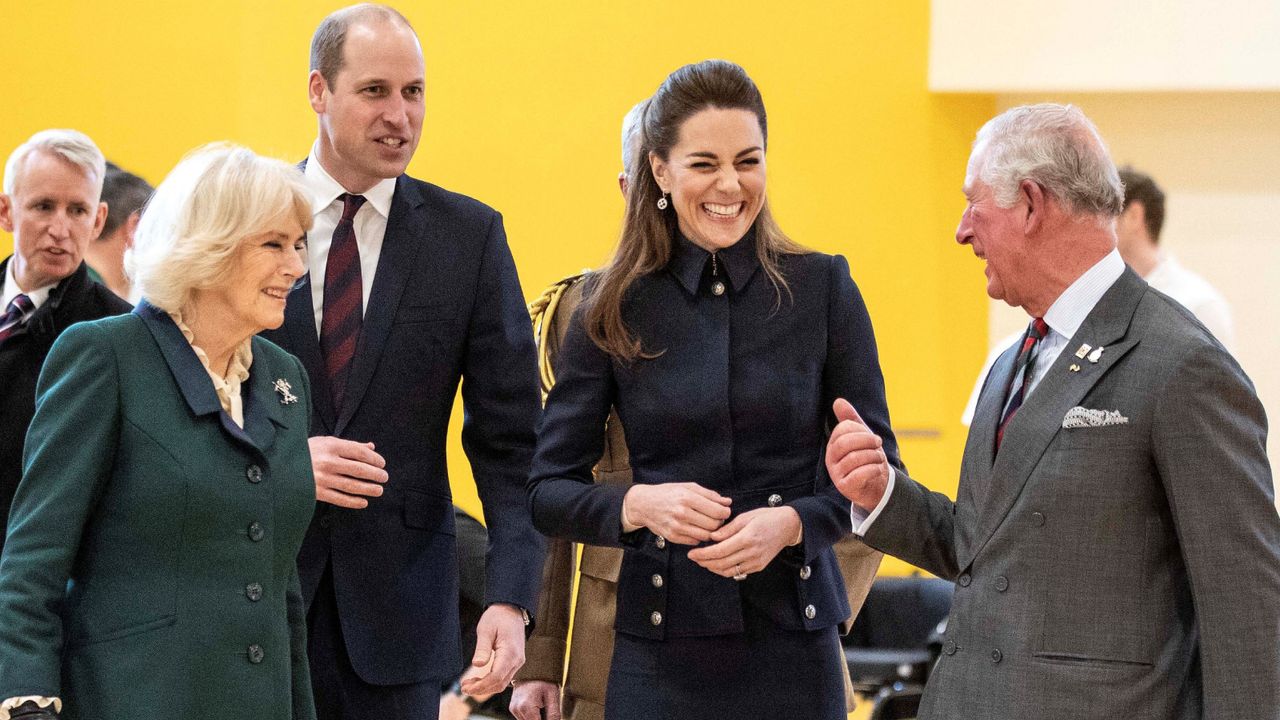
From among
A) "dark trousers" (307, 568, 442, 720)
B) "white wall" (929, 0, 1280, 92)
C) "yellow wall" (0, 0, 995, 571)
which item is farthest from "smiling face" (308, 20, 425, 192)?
"white wall" (929, 0, 1280, 92)

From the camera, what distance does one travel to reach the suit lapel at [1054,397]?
2.31m

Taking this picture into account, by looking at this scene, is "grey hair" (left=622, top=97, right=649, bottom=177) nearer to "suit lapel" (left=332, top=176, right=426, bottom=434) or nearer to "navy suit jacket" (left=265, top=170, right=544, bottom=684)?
"navy suit jacket" (left=265, top=170, right=544, bottom=684)

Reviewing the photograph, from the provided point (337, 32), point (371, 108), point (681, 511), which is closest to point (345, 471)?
point (681, 511)

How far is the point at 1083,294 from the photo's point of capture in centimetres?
241

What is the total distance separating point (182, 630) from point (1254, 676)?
1.52m

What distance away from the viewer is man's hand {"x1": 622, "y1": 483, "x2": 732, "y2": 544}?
245cm

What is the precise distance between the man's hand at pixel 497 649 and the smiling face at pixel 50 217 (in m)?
1.39

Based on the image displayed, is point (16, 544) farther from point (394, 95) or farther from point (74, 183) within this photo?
point (74, 183)

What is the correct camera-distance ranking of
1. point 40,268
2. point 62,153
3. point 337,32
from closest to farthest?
point 337,32
point 40,268
point 62,153

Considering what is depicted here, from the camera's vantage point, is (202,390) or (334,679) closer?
(202,390)

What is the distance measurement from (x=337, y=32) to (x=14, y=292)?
3.78 ft

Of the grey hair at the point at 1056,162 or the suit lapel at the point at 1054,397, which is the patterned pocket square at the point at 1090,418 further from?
the grey hair at the point at 1056,162

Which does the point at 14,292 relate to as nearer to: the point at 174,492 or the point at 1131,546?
the point at 174,492

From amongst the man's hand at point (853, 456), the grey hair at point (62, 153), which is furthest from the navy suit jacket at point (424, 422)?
the grey hair at point (62, 153)
